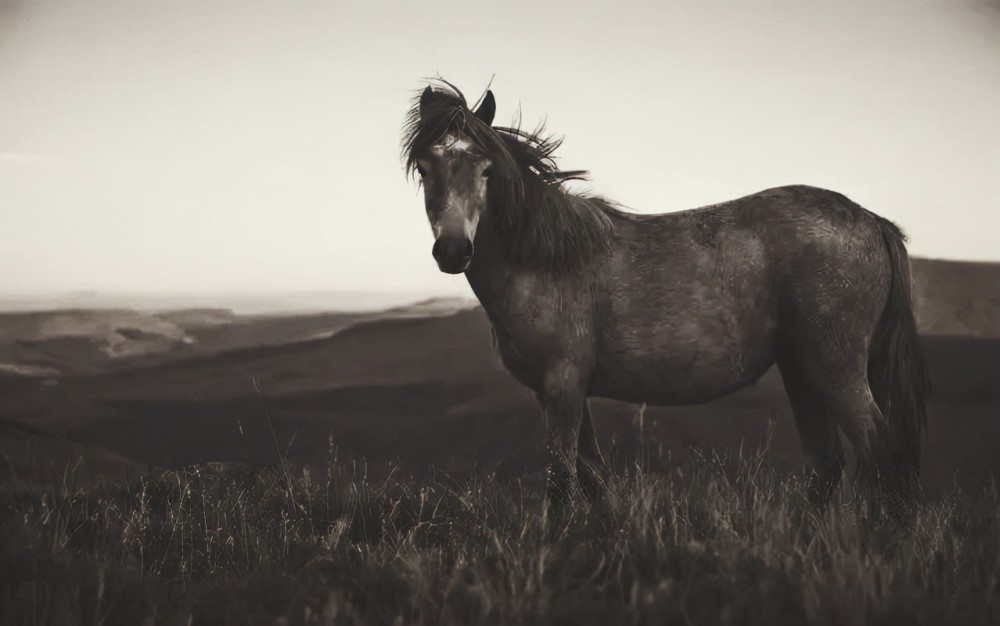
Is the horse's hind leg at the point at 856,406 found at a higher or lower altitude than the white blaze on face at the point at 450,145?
lower

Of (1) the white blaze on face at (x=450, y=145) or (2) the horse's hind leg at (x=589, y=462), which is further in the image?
(2) the horse's hind leg at (x=589, y=462)

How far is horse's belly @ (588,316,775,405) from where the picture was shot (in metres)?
3.87

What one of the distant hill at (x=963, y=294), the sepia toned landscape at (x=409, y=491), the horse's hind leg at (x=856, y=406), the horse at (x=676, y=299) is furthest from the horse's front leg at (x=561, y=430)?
the distant hill at (x=963, y=294)

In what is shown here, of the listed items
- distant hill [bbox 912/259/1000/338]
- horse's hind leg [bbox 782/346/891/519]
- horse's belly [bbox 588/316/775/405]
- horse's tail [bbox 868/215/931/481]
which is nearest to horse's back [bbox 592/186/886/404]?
horse's belly [bbox 588/316/775/405]

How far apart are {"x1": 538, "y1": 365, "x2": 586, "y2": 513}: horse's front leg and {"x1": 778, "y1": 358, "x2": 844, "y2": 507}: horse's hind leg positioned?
1370 mm

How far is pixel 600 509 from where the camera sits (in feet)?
11.0

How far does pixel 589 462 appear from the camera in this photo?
393cm

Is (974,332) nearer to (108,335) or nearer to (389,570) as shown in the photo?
(389,570)

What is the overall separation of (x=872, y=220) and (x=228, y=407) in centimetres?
434

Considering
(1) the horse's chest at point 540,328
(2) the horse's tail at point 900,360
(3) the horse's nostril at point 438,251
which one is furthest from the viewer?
(2) the horse's tail at point 900,360

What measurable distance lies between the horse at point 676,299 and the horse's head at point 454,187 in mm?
27

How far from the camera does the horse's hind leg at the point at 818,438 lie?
166 inches

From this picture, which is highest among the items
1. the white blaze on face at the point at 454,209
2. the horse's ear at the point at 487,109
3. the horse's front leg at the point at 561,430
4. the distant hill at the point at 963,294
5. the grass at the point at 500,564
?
the horse's ear at the point at 487,109

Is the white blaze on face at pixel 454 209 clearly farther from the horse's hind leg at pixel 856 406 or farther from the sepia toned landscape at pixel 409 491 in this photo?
the horse's hind leg at pixel 856 406
